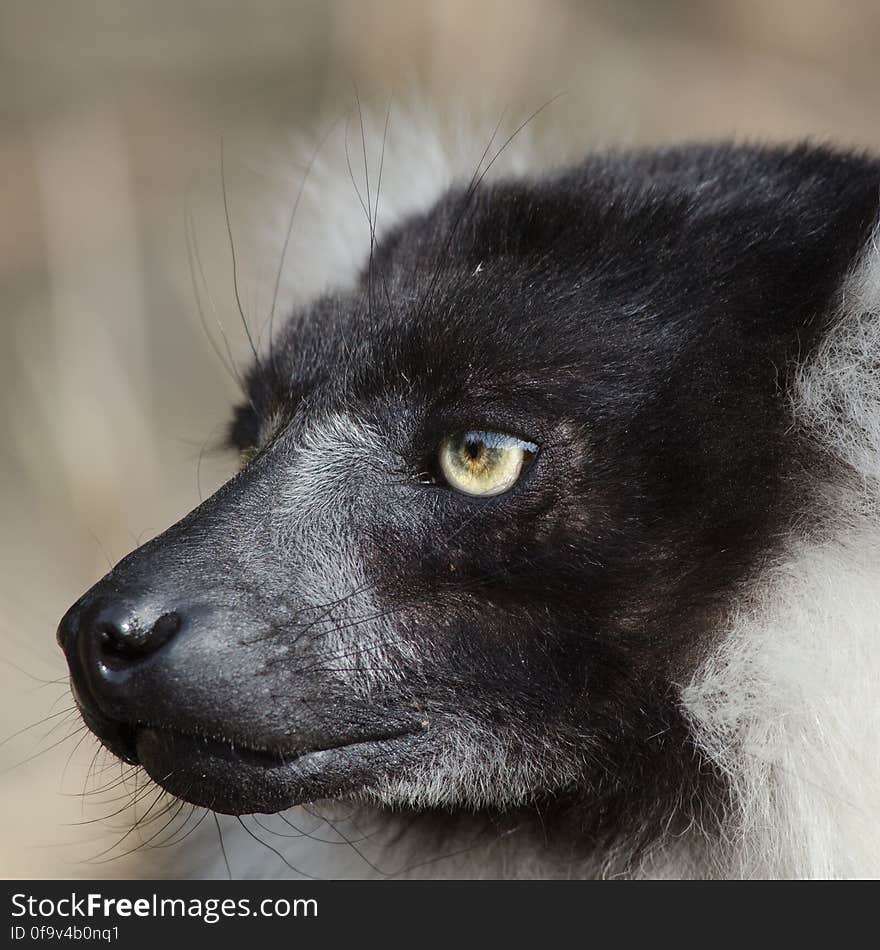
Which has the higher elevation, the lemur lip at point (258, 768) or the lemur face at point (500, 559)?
the lemur face at point (500, 559)

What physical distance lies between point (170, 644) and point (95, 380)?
16.5 ft

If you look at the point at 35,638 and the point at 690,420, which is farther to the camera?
the point at 35,638

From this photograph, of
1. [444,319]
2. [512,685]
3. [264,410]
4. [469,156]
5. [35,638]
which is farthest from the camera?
[35,638]

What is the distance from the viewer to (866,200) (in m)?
3.17

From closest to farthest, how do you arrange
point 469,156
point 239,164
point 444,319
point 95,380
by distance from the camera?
1. point 444,319
2. point 469,156
3. point 95,380
4. point 239,164

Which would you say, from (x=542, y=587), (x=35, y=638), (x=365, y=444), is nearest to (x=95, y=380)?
(x=35, y=638)

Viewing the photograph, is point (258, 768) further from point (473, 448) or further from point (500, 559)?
point (473, 448)

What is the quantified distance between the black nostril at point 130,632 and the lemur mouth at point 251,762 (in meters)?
0.17

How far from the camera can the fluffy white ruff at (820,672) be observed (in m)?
2.68

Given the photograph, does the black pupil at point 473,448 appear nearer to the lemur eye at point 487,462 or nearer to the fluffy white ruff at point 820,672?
the lemur eye at point 487,462

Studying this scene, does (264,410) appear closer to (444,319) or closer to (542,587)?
(444,319)

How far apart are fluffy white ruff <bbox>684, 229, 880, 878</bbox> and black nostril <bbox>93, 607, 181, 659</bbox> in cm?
118

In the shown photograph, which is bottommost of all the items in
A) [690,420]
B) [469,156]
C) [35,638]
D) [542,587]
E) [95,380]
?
[35,638]

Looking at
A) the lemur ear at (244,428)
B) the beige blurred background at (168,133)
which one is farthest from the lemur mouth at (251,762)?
the beige blurred background at (168,133)
